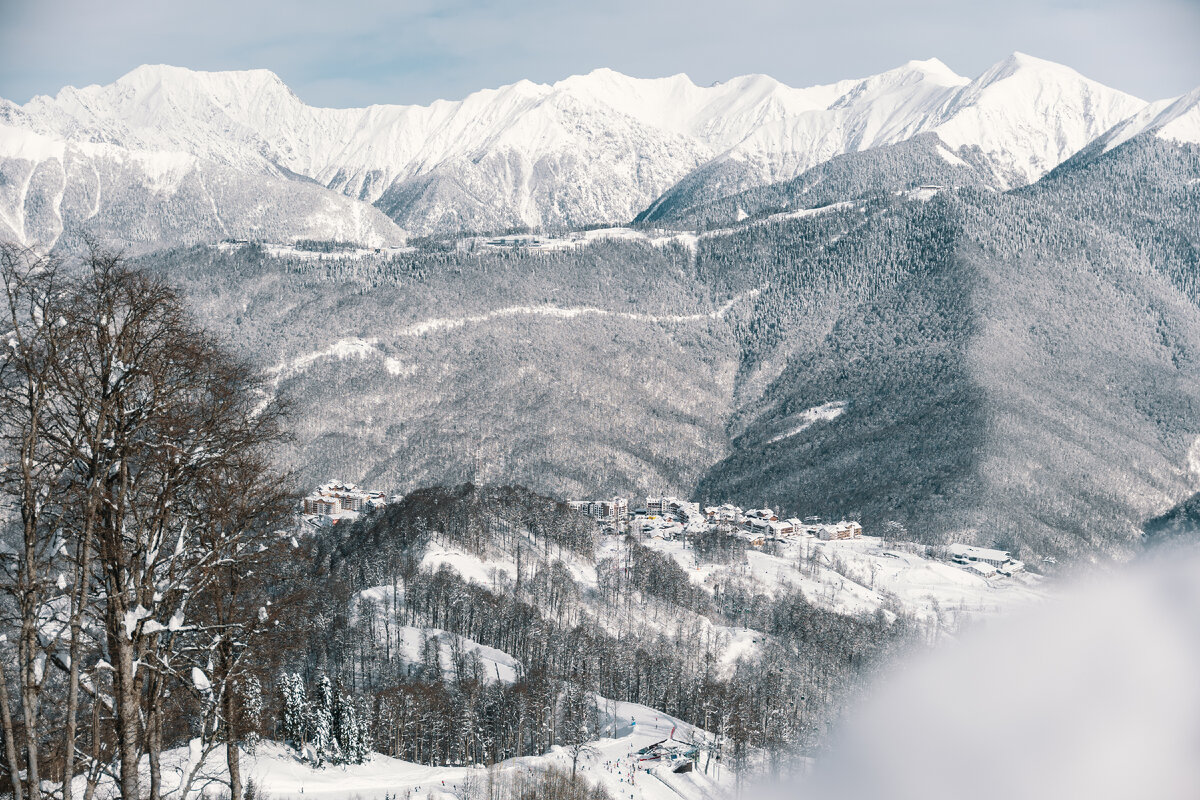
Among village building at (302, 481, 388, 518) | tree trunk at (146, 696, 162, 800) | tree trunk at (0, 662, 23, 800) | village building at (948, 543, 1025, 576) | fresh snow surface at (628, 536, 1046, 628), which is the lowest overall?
village building at (948, 543, 1025, 576)

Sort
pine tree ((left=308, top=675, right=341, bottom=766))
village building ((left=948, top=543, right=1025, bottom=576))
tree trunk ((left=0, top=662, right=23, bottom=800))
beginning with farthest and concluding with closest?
village building ((left=948, top=543, right=1025, bottom=576))
pine tree ((left=308, top=675, right=341, bottom=766))
tree trunk ((left=0, top=662, right=23, bottom=800))

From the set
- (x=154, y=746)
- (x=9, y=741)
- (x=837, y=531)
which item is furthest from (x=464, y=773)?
(x=837, y=531)

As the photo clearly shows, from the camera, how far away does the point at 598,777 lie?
7038cm

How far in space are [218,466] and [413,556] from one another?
11724 cm

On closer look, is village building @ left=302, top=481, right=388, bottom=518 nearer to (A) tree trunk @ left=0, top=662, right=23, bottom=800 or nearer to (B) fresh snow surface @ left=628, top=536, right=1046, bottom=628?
(B) fresh snow surface @ left=628, top=536, right=1046, bottom=628

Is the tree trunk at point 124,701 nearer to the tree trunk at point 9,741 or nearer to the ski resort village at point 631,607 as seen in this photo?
the tree trunk at point 9,741

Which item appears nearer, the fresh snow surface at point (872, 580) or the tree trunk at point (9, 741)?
the tree trunk at point (9, 741)

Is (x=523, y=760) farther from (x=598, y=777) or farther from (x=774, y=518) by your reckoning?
(x=774, y=518)

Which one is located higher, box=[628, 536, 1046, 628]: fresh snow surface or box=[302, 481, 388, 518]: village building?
box=[302, 481, 388, 518]: village building

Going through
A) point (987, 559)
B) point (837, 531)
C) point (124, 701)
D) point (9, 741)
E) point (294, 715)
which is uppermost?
point (124, 701)

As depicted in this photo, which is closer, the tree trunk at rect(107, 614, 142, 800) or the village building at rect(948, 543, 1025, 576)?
the tree trunk at rect(107, 614, 142, 800)

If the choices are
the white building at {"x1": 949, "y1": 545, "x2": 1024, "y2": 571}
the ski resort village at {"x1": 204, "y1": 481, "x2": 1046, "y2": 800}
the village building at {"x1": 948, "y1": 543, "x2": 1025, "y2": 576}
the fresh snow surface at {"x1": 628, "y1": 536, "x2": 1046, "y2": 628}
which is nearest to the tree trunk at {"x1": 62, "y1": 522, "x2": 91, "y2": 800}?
the ski resort village at {"x1": 204, "y1": 481, "x2": 1046, "y2": 800}

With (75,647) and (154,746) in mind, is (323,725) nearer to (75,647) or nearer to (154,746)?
(154,746)

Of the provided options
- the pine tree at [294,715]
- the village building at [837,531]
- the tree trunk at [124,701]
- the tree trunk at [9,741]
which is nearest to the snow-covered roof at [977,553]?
the village building at [837,531]
